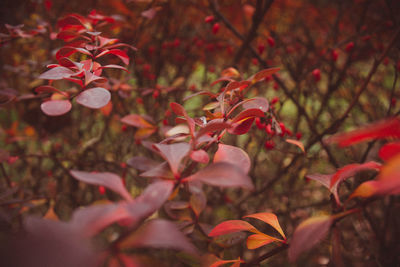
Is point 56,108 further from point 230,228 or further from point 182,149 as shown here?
point 230,228

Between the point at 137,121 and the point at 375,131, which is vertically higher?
the point at 375,131

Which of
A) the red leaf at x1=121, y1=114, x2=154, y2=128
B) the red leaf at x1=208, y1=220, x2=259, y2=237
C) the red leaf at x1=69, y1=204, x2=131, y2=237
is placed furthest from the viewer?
the red leaf at x1=121, y1=114, x2=154, y2=128

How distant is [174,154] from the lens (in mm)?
362

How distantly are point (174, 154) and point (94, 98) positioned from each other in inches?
6.5

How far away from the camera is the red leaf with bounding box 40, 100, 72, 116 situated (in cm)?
41

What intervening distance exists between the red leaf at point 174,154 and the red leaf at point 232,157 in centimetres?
6

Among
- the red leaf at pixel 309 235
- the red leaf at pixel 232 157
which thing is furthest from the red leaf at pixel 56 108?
the red leaf at pixel 309 235

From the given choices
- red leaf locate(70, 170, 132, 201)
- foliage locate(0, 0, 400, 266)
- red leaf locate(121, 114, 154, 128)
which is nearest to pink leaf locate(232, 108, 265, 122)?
foliage locate(0, 0, 400, 266)

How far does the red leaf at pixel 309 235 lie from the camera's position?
31 centimetres

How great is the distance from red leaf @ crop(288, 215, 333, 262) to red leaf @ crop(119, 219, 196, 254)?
0.45 ft

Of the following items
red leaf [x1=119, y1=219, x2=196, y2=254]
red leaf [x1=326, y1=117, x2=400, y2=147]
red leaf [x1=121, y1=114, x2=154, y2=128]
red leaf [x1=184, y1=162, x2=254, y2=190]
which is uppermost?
red leaf [x1=326, y1=117, x2=400, y2=147]

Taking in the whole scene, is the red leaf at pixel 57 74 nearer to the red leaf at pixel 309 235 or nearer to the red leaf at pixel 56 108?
the red leaf at pixel 56 108

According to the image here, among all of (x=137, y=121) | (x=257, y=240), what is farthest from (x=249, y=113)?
(x=137, y=121)

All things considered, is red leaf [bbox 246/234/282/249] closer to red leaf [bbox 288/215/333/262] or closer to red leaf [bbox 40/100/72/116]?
red leaf [bbox 288/215/333/262]
